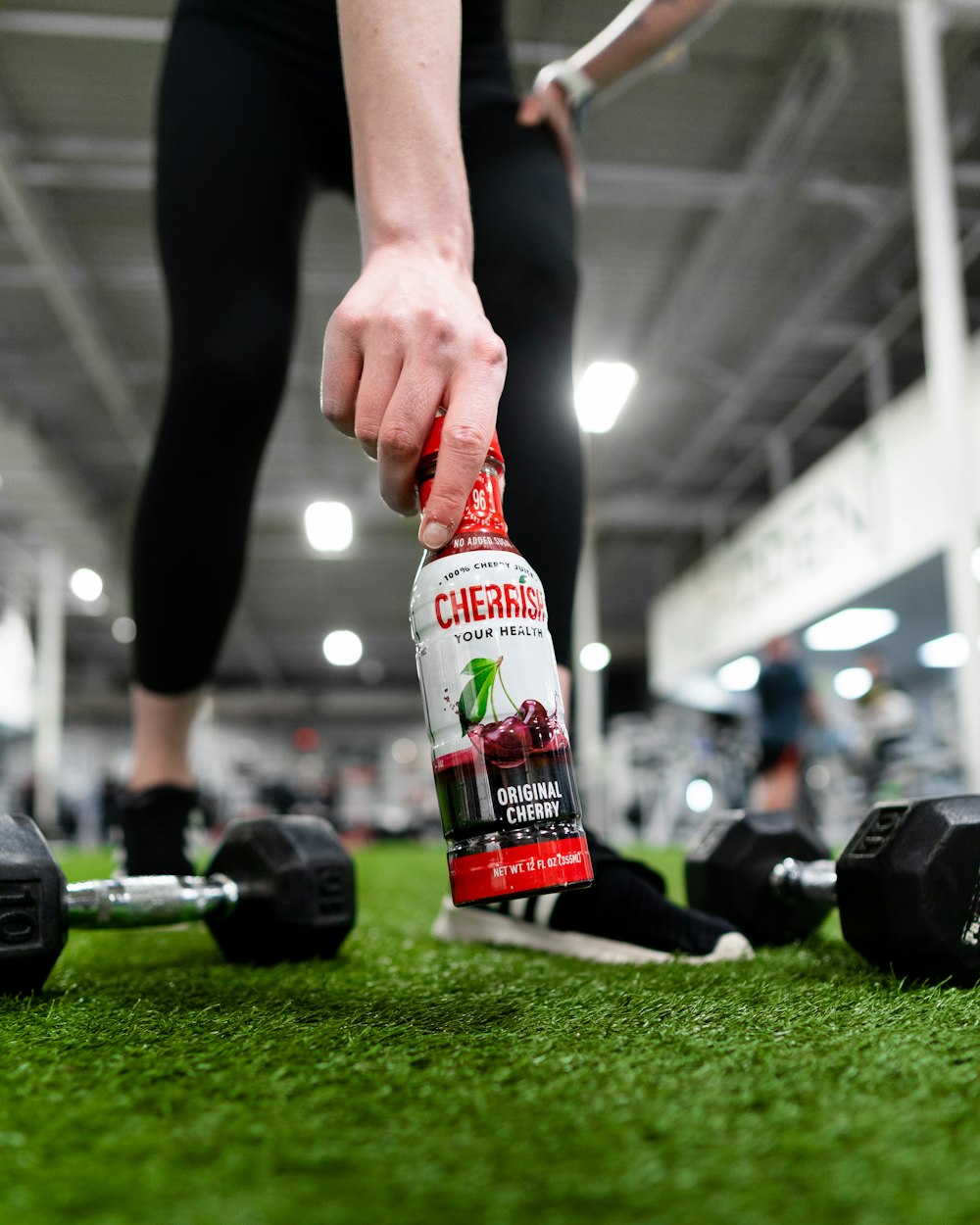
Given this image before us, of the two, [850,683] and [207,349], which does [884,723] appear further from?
[850,683]

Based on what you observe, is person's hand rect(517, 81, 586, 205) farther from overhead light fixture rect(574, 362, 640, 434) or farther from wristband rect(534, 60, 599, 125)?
overhead light fixture rect(574, 362, 640, 434)

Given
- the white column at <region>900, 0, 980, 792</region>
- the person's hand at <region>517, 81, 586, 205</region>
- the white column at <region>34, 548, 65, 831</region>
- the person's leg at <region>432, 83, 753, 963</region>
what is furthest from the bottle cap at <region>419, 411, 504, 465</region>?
the white column at <region>34, 548, 65, 831</region>

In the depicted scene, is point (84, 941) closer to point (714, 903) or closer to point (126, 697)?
point (714, 903)

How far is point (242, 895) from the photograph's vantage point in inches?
40.9

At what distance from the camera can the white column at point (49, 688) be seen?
1145cm

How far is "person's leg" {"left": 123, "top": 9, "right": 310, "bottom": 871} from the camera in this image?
3.84 ft

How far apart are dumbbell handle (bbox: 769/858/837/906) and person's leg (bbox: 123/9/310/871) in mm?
677

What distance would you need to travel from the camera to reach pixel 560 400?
1.17 m

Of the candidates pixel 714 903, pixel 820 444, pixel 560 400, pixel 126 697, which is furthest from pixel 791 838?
pixel 126 697

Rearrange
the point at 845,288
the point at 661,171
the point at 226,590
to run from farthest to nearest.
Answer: the point at 845,288, the point at 661,171, the point at 226,590

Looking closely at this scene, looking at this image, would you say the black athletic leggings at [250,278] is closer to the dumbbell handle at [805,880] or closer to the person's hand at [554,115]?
the person's hand at [554,115]

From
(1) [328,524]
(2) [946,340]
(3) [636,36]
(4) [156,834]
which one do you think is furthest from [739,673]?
(4) [156,834]

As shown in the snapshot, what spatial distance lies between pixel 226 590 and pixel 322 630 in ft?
54.5

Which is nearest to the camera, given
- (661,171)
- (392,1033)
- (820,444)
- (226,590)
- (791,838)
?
(392,1033)
